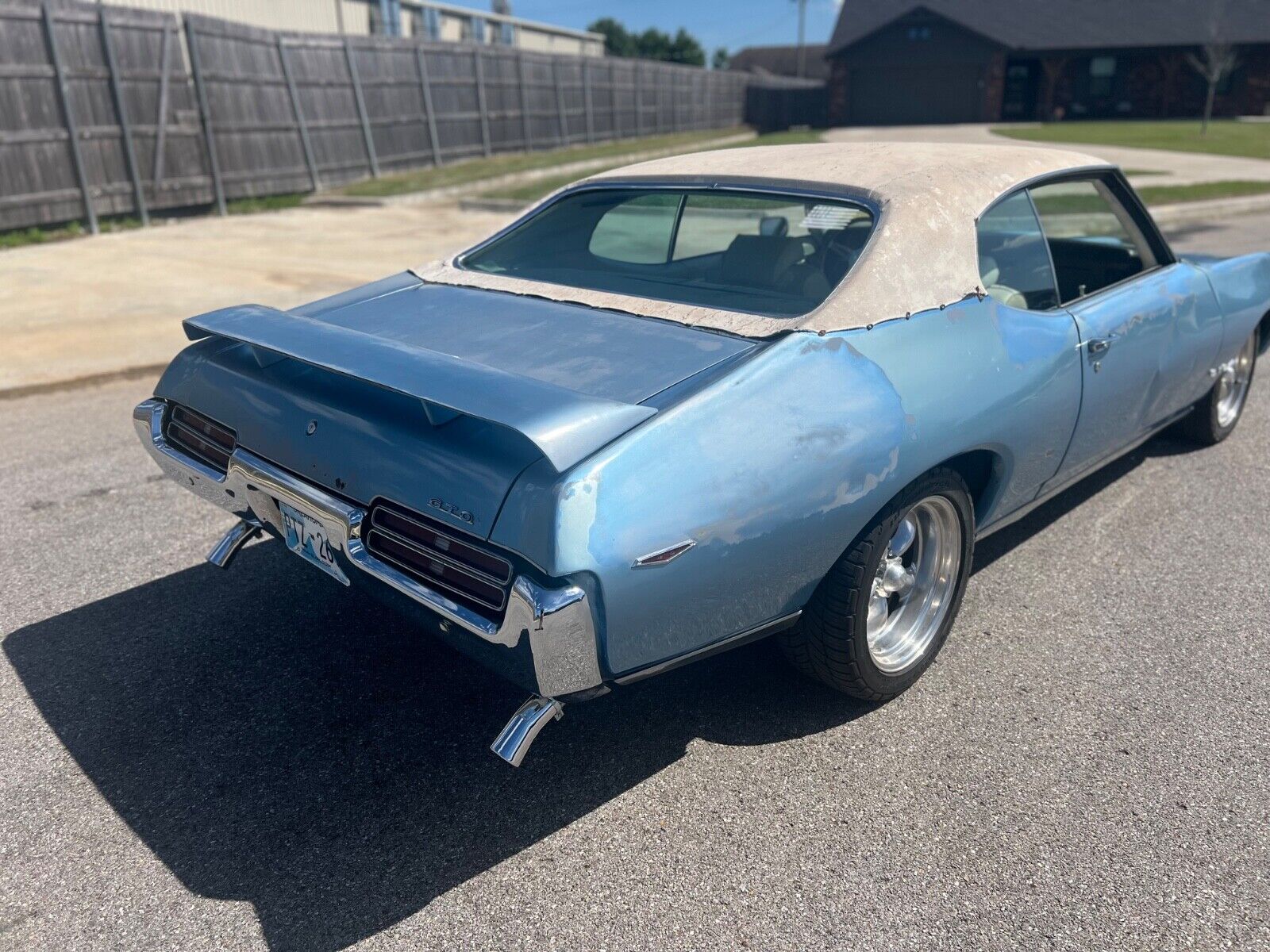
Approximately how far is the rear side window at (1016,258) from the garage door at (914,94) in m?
39.9

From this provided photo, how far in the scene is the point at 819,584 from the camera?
8.70 ft

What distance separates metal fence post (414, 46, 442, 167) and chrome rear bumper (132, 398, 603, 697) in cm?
1714

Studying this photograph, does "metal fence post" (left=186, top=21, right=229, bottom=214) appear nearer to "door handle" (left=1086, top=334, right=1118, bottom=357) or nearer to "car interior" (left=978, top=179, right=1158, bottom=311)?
"car interior" (left=978, top=179, right=1158, bottom=311)

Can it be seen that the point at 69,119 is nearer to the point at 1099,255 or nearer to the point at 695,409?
the point at 1099,255

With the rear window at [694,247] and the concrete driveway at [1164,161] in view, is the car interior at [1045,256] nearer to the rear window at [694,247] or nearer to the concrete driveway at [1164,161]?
the rear window at [694,247]

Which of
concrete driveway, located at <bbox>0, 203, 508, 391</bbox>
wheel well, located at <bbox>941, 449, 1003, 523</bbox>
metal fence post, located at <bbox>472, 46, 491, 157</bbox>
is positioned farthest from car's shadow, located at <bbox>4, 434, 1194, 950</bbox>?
metal fence post, located at <bbox>472, 46, 491, 157</bbox>

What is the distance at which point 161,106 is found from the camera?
43.1 ft

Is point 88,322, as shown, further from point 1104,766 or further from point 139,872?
point 1104,766

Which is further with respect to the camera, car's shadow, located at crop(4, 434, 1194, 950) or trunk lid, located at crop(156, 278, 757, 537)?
car's shadow, located at crop(4, 434, 1194, 950)

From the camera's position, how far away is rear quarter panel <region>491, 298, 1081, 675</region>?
7.05 ft

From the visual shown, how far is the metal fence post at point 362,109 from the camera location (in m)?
17.0

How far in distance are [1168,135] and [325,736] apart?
3278 cm

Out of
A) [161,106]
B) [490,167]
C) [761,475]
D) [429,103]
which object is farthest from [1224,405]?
[429,103]

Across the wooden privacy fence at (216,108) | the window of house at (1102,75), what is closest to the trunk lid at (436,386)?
the wooden privacy fence at (216,108)
